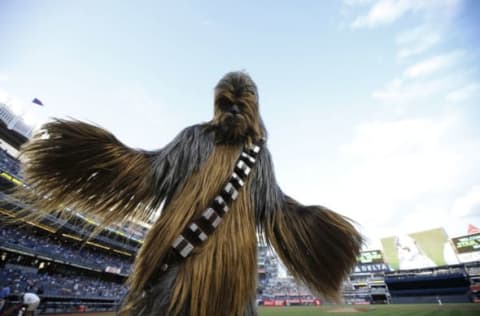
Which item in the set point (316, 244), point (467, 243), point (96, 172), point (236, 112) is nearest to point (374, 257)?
point (467, 243)

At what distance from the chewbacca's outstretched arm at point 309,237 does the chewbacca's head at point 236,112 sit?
0.14 meters

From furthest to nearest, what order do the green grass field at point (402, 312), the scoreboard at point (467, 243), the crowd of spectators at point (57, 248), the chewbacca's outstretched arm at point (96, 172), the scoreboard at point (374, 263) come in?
the scoreboard at point (374, 263), the scoreboard at point (467, 243), the crowd of spectators at point (57, 248), the green grass field at point (402, 312), the chewbacca's outstretched arm at point (96, 172)

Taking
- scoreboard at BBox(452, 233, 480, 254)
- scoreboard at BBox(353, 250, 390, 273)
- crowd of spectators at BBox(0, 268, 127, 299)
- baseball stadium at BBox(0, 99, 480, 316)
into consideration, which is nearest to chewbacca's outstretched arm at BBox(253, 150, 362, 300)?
baseball stadium at BBox(0, 99, 480, 316)

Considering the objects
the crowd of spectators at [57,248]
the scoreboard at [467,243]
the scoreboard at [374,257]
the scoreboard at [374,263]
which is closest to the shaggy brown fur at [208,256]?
the crowd of spectators at [57,248]

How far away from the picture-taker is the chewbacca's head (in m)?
0.89

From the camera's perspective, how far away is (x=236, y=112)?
0.89 m

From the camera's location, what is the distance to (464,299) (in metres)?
26.5

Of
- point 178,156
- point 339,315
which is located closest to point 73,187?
point 178,156

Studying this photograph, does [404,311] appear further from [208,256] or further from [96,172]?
[96,172]

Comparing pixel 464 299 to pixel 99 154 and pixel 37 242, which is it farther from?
pixel 37 242

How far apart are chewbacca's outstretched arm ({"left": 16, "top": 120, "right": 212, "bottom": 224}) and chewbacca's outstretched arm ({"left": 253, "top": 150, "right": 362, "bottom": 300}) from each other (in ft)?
1.09

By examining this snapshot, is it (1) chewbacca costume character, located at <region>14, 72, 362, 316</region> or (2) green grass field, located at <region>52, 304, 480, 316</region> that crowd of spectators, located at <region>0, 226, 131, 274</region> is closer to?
(2) green grass field, located at <region>52, 304, 480, 316</region>

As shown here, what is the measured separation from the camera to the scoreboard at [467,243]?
30906 millimetres

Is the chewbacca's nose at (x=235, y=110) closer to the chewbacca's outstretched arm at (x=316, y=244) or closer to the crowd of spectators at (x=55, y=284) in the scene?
the chewbacca's outstretched arm at (x=316, y=244)
